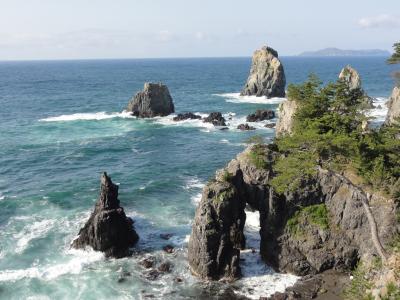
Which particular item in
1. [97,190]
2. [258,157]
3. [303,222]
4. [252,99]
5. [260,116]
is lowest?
[97,190]

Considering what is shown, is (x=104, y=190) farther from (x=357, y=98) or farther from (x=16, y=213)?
(x=357, y=98)

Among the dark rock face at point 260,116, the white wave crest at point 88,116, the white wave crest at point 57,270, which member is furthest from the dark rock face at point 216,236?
the white wave crest at point 88,116

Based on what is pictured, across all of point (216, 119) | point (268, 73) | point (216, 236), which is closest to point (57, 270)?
point (216, 236)

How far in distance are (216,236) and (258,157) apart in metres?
9.86

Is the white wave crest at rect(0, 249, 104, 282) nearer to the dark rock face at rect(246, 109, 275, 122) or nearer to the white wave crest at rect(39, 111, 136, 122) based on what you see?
the dark rock face at rect(246, 109, 275, 122)

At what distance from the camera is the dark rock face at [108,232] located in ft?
152

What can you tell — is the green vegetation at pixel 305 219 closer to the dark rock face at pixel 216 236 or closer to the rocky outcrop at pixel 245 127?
the dark rock face at pixel 216 236

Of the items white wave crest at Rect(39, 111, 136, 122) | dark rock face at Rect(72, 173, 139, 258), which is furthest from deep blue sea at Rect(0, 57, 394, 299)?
dark rock face at Rect(72, 173, 139, 258)

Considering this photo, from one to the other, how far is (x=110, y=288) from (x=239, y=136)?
59782 mm

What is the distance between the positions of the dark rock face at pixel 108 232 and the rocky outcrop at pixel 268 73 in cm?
10533

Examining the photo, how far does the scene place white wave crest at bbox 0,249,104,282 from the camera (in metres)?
42.6

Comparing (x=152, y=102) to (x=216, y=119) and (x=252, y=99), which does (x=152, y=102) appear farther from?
(x=252, y=99)

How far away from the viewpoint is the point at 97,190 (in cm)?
6366

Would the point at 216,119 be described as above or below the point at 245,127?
above
